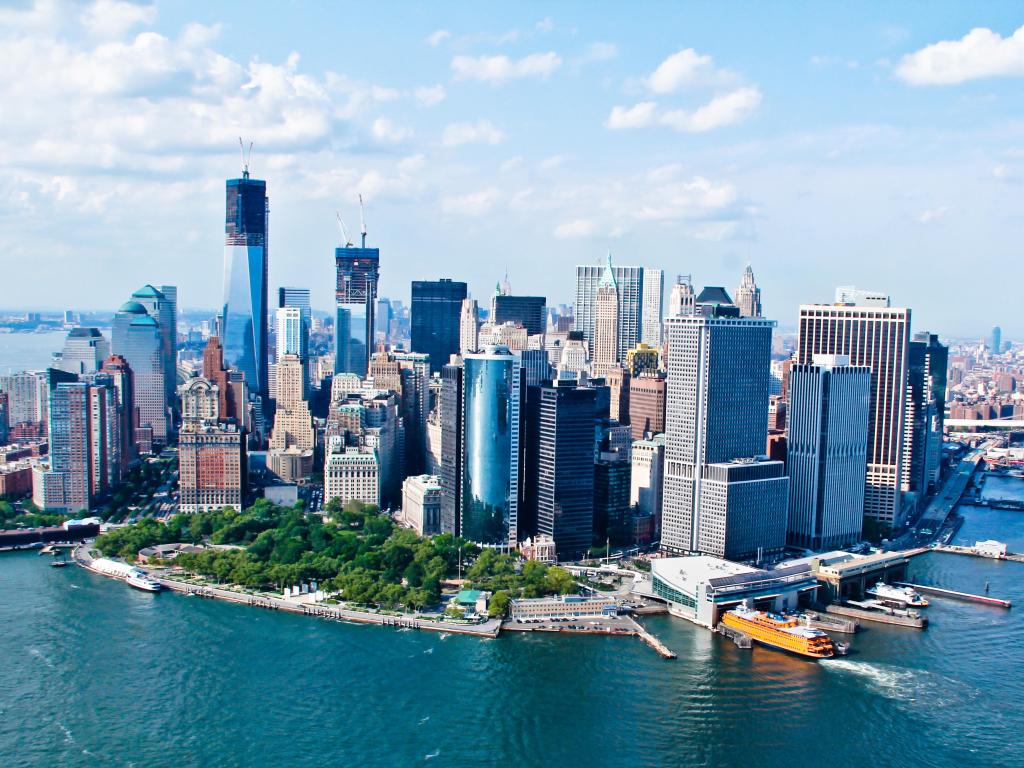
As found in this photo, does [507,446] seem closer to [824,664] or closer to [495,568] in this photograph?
[495,568]

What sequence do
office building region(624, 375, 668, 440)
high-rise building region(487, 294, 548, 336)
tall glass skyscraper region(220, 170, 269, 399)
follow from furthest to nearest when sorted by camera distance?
tall glass skyscraper region(220, 170, 269, 399) → high-rise building region(487, 294, 548, 336) → office building region(624, 375, 668, 440)

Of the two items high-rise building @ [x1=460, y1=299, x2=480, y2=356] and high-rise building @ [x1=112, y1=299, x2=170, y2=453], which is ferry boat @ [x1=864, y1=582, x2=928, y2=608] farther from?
high-rise building @ [x1=460, y1=299, x2=480, y2=356]

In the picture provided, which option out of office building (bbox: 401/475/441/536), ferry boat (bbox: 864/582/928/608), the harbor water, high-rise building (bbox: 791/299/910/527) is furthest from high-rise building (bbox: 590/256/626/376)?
the harbor water

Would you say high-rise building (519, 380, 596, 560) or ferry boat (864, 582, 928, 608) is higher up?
high-rise building (519, 380, 596, 560)

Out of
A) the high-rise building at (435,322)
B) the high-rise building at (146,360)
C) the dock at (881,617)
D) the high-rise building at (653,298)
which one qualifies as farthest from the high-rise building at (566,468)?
the high-rise building at (653,298)

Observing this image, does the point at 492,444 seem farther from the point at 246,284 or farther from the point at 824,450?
the point at 246,284

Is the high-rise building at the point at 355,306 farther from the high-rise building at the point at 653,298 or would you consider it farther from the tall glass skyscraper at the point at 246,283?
the high-rise building at the point at 653,298

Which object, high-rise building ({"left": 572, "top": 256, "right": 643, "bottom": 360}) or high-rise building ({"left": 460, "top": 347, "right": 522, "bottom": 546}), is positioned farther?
high-rise building ({"left": 572, "top": 256, "right": 643, "bottom": 360})
